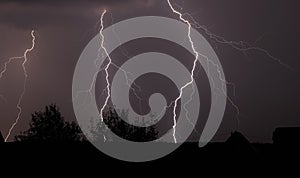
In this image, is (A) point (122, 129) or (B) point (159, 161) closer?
(B) point (159, 161)

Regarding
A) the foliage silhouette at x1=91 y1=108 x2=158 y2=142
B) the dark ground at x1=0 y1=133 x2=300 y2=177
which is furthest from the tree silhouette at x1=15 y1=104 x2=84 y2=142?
the dark ground at x1=0 y1=133 x2=300 y2=177

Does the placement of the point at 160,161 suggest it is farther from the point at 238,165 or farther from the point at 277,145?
the point at 277,145

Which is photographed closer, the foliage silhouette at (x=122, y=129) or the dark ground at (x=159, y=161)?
the dark ground at (x=159, y=161)

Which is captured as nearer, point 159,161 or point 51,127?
point 159,161

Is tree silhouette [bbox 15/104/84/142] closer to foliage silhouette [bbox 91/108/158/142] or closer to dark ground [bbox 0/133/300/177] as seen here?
foliage silhouette [bbox 91/108/158/142]

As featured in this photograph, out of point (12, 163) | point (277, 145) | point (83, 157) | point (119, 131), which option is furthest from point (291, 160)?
point (119, 131)

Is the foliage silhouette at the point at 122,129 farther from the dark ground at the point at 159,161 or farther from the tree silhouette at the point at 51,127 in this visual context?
the dark ground at the point at 159,161

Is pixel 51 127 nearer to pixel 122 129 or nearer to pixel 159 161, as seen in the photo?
pixel 122 129

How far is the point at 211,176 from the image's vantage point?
1321 centimetres

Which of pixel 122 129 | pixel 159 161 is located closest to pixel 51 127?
pixel 122 129

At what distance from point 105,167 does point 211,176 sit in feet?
7.84

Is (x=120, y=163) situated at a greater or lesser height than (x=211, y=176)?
greater

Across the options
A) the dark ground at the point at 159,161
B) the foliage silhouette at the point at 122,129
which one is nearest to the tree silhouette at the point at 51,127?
the foliage silhouette at the point at 122,129

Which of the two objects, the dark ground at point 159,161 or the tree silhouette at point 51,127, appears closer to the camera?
the dark ground at point 159,161
